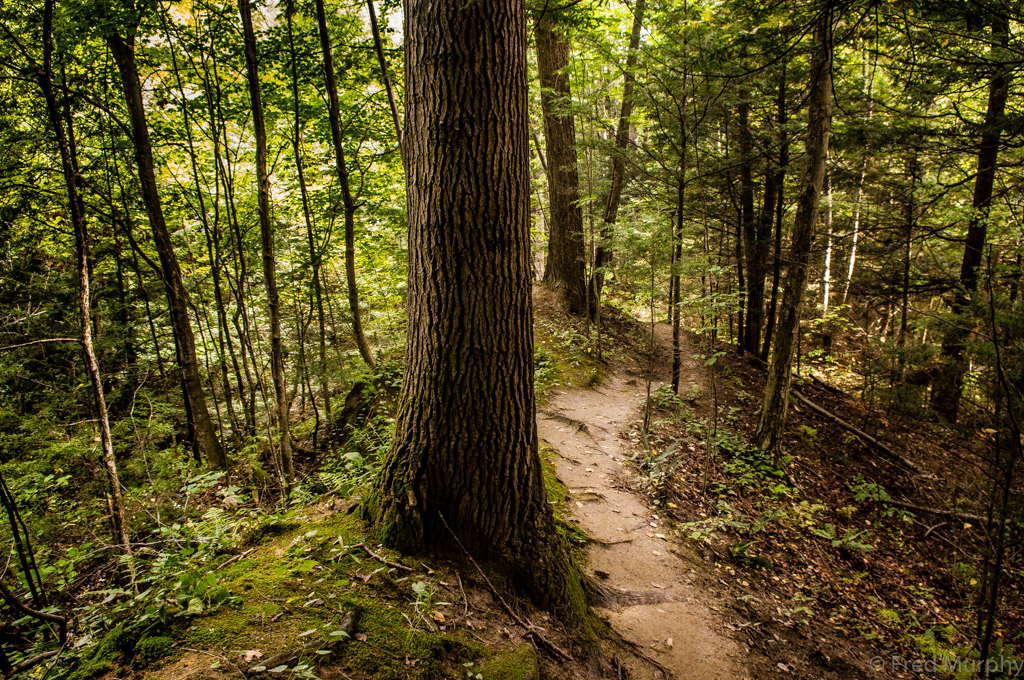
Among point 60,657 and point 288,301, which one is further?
point 288,301

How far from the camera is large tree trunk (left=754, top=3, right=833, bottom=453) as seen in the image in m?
6.94

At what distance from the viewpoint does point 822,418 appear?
407 inches

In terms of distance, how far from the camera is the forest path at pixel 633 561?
11.5 feet

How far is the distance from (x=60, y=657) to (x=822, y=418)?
12.7 m

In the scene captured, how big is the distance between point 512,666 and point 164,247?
23.1 ft

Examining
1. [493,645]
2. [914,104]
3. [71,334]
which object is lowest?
[493,645]

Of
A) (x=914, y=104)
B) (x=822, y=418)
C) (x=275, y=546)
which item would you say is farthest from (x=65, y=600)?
(x=914, y=104)

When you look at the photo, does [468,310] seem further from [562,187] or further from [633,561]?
[562,187]

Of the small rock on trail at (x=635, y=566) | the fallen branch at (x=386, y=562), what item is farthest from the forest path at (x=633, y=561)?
the fallen branch at (x=386, y=562)

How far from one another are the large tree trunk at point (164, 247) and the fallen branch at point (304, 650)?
5.60 meters

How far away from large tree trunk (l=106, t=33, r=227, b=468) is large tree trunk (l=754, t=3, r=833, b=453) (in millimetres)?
9247

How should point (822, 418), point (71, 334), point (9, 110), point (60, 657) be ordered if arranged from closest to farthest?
point (60, 657) < point (9, 110) < point (71, 334) < point (822, 418)

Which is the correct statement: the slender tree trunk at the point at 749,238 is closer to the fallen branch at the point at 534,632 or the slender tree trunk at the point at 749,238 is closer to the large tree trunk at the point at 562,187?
the large tree trunk at the point at 562,187

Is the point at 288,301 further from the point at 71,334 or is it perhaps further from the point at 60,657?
the point at 60,657
